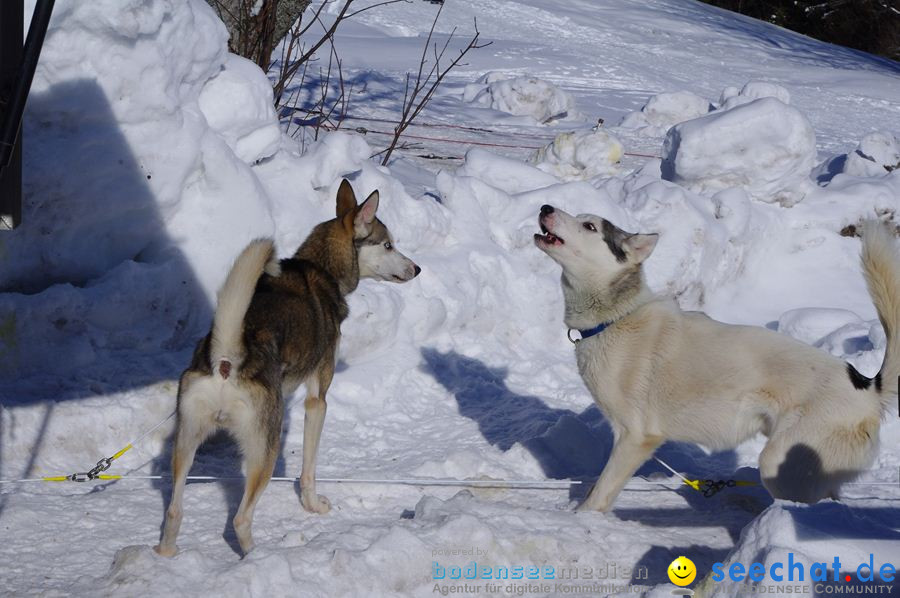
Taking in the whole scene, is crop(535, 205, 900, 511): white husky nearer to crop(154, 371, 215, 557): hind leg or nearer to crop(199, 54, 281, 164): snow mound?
crop(154, 371, 215, 557): hind leg

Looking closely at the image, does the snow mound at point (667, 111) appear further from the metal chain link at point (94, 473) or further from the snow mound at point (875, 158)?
the metal chain link at point (94, 473)

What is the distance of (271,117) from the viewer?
22.5ft

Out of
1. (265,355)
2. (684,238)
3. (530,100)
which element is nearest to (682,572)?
(265,355)

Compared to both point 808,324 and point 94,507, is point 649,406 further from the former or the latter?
point 808,324

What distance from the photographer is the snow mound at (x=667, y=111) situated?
14.4 meters

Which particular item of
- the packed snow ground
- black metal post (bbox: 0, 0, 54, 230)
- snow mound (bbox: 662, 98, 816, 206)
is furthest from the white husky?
snow mound (bbox: 662, 98, 816, 206)

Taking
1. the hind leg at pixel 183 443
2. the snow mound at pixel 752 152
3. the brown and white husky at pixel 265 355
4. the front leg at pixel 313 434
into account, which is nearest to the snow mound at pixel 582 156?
the snow mound at pixel 752 152

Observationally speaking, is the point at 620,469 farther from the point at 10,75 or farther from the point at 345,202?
the point at 10,75

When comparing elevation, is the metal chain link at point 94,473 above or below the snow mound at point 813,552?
below

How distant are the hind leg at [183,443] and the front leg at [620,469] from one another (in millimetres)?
1770

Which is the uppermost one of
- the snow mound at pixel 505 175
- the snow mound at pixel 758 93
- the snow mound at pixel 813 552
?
the snow mound at pixel 758 93

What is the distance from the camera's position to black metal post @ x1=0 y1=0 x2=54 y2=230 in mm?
3438

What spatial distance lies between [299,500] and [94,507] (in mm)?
904

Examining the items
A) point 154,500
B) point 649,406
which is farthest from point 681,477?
point 154,500
